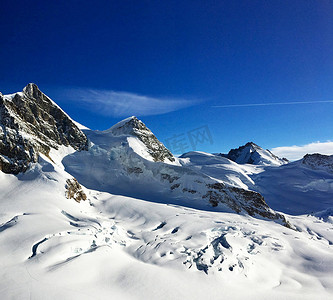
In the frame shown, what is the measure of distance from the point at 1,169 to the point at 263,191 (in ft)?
219

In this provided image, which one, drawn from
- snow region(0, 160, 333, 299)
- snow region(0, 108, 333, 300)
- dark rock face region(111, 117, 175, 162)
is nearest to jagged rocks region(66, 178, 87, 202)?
snow region(0, 108, 333, 300)

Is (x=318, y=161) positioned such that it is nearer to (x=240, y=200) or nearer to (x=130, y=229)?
(x=240, y=200)

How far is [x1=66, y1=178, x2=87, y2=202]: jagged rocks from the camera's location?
32.6 meters

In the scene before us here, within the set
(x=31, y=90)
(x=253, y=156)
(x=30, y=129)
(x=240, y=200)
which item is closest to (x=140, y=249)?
(x=240, y=200)

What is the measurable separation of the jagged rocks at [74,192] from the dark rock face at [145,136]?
29872 mm

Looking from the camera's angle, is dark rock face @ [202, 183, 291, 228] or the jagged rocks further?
dark rock face @ [202, 183, 291, 228]

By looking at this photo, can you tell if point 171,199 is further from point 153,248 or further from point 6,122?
point 6,122

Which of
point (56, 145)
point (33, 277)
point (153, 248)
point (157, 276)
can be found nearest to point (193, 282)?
point (157, 276)

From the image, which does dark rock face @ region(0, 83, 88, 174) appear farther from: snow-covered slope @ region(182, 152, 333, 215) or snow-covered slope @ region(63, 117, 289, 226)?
snow-covered slope @ region(182, 152, 333, 215)

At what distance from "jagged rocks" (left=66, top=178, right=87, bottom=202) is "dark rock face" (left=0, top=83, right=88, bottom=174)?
27.9ft

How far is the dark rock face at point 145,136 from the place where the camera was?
6581 cm

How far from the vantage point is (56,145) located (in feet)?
168

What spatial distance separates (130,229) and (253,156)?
124452 mm

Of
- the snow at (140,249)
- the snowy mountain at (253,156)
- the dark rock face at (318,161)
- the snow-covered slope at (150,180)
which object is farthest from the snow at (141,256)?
the snowy mountain at (253,156)
